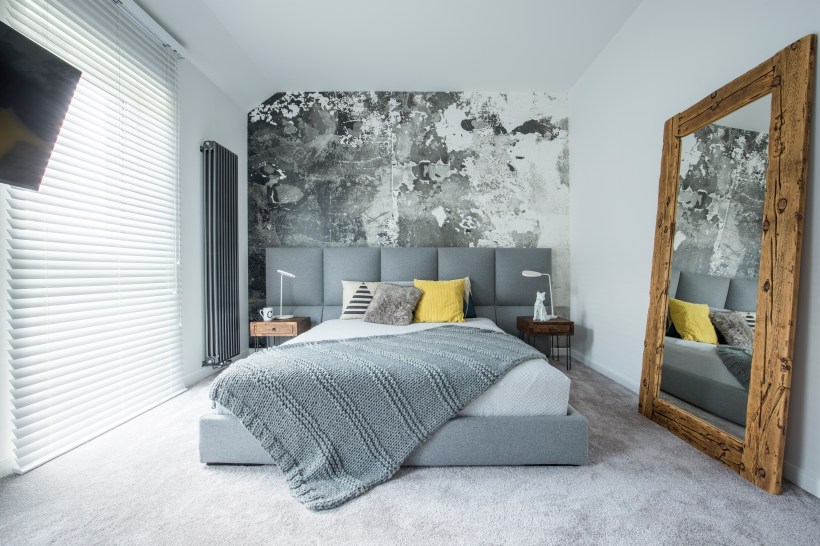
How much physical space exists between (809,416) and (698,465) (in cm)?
52

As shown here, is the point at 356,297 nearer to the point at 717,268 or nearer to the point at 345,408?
the point at 345,408

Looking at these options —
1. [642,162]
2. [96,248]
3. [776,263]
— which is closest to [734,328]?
[776,263]

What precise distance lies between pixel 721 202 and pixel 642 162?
107 centimetres

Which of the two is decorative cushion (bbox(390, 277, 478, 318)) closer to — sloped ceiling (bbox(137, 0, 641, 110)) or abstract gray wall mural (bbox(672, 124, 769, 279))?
abstract gray wall mural (bbox(672, 124, 769, 279))

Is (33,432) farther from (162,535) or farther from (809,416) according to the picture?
(809,416)

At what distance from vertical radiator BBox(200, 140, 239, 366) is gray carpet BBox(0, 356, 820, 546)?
1.44m

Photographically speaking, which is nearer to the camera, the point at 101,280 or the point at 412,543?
the point at 412,543

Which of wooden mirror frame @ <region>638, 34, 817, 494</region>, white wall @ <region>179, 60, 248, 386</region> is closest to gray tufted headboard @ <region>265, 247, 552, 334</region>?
white wall @ <region>179, 60, 248, 386</region>

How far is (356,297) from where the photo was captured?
151 inches

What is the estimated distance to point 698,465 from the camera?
1.97 m

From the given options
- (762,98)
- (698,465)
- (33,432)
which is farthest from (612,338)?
(33,432)

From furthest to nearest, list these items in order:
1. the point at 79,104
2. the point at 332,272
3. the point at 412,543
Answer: the point at 332,272 < the point at 79,104 < the point at 412,543

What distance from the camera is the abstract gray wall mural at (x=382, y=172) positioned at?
434cm

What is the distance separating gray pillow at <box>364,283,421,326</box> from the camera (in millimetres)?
3432
